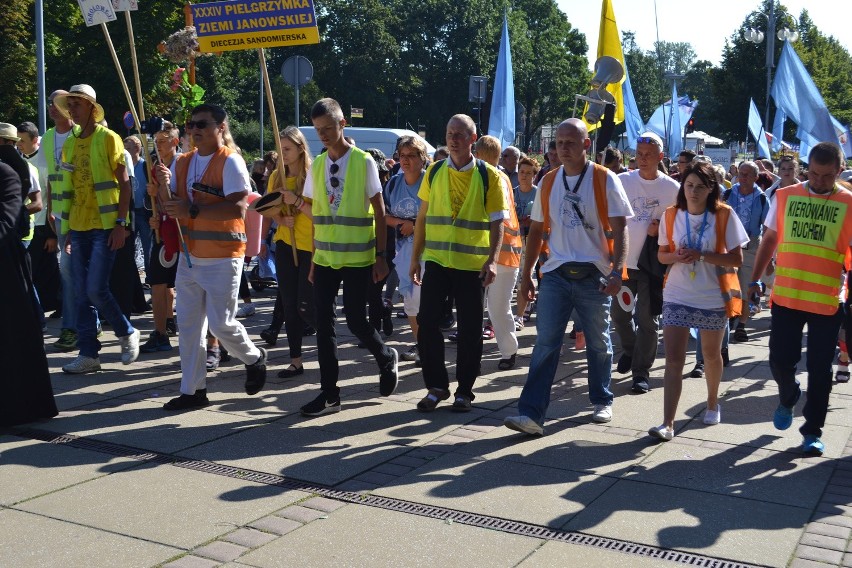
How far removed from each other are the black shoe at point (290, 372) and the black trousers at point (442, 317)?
4.88 feet

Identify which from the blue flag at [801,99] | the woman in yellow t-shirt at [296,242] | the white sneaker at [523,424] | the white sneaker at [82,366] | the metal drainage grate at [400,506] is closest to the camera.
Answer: the metal drainage grate at [400,506]

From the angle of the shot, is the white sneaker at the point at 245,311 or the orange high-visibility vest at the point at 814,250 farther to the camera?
the white sneaker at the point at 245,311

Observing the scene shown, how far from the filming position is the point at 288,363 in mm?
8734

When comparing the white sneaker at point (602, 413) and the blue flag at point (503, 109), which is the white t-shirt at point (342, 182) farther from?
the blue flag at point (503, 109)

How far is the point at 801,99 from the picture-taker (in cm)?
2016

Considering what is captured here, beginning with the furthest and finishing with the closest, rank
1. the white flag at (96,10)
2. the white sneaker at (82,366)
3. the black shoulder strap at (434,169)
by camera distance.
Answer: the white sneaker at (82,366)
the white flag at (96,10)
the black shoulder strap at (434,169)

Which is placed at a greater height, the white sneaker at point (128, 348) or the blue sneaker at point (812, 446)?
the white sneaker at point (128, 348)

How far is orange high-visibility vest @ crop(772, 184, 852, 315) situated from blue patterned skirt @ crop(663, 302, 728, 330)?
0.44 metres

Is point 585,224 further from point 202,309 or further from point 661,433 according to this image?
point 202,309

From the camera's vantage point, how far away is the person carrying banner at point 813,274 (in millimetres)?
5980

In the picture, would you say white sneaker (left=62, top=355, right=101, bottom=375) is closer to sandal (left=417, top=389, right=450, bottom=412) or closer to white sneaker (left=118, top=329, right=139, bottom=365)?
white sneaker (left=118, top=329, right=139, bottom=365)

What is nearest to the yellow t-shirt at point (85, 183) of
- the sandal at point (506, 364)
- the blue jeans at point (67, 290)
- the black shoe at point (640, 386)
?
the blue jeans at point (67, 290)

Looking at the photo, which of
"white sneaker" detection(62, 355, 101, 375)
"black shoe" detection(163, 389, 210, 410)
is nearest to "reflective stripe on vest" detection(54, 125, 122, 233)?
"white sneaker" detection(62, 355, 101, 375)

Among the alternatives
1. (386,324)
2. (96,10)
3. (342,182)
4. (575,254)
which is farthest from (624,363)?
Result: (96,10)
